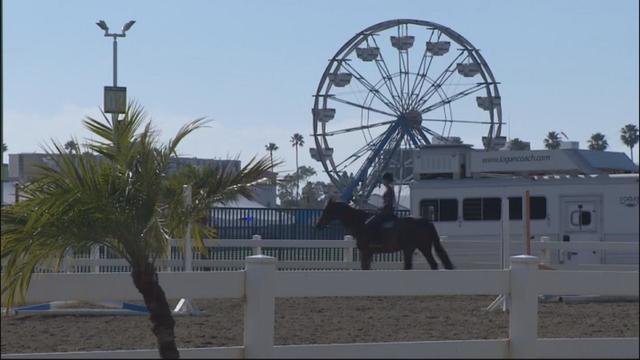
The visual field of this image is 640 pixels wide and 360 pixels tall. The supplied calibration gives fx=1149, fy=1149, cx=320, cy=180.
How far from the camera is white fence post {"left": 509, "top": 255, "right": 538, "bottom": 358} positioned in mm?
9852

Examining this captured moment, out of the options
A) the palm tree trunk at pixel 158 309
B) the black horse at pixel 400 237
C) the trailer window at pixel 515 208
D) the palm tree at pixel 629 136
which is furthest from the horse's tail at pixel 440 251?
the palm tree at pixel 629 136

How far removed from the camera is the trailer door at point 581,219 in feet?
78.5

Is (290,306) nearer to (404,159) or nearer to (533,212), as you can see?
(533,212)

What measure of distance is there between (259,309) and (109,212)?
1463 mm

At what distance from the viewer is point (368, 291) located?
32.5 feet

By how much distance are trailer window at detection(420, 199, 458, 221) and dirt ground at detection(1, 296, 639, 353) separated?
28.6 ft

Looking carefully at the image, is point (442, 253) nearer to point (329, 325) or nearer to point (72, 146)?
point (329, 325)

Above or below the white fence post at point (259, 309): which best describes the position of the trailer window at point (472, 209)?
above

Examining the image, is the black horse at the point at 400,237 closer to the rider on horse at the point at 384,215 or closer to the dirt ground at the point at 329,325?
the rider on horse at the point at 384,215

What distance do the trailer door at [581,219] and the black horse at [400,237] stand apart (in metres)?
4.56

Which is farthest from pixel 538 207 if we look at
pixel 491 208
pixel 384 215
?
pixel 384 215

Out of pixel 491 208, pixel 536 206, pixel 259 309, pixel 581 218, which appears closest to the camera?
pixel 259 309

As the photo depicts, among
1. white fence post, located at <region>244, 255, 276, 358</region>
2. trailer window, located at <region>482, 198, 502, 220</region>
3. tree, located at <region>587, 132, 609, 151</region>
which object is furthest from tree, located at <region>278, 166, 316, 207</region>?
tree, located at <region>587, 132, 609, 151</region>

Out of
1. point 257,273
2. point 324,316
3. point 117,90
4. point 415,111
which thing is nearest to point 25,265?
point 257,273
